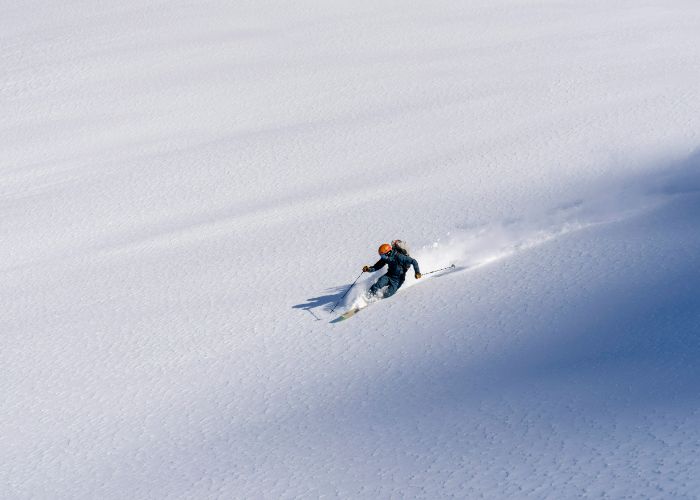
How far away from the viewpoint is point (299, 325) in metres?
13.8

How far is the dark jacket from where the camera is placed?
1404 cm

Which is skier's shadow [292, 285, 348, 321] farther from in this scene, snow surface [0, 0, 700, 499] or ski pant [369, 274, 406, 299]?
ski pant [369, 274, 406, 299]

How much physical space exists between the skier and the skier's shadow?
0.60m

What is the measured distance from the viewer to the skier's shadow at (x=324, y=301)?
46.7 ft

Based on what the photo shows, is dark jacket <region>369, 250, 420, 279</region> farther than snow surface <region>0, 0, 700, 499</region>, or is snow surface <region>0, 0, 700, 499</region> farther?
dark jacket <region>369, 250, 420, 279</region>

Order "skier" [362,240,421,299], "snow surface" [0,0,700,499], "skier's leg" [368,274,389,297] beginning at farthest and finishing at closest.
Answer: "skier's leg" [368,274,389,297] < "skier" [362,240,421,299] < "snow surface" [0,0,700,499]

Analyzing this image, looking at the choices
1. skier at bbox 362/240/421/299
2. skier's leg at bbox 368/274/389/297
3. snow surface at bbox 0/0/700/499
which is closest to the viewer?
snow surface at bbox 0/0/700/499

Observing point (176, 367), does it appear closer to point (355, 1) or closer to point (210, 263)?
point (210, 263)

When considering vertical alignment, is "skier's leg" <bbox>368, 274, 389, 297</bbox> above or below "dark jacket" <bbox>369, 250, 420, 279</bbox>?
below

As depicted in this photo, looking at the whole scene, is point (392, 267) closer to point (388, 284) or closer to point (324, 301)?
point (388, 284)

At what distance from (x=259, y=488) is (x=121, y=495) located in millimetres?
1726

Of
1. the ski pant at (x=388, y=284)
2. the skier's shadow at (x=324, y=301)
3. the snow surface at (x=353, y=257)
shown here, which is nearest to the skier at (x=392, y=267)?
the ski pant at (x=388, y=284)

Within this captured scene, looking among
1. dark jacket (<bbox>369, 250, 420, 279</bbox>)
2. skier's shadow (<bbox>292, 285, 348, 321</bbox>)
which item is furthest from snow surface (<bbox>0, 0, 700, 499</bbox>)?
dark jacket (<bbox>369, 250, 420, 279</bbox>)

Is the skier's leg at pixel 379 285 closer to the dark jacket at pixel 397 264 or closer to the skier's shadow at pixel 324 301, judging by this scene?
the dark jacket at pixel 397 264
